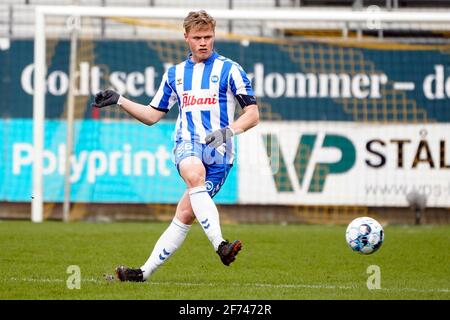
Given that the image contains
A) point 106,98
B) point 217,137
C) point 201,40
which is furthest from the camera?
point 106,98

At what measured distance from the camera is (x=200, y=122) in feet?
26.6

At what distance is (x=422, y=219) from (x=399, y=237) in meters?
3.05

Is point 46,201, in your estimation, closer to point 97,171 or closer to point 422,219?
point 97,171

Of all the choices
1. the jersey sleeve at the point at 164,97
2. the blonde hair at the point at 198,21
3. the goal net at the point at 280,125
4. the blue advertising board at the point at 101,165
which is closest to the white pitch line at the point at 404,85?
the goal net at the point at 280,125

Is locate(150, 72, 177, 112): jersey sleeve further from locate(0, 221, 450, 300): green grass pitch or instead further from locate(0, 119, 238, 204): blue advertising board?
locate(0, 119, 238, 204): blue advertising board

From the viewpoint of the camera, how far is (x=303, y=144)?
52.6 ft

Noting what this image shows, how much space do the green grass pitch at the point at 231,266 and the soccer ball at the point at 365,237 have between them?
0.27 meters

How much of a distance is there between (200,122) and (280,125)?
316 inches

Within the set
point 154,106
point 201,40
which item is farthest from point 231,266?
point 201,40

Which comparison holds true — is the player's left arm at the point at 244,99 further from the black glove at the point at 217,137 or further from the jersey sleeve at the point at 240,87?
the black glove at the point at 217,137

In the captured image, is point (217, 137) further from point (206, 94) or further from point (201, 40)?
point (201, 40)

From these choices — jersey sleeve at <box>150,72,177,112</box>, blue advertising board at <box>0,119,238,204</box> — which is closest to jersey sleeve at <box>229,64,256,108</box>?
jersey sleeve at <box>150,72,177,112</box>

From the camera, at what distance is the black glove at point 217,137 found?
7.75 m
